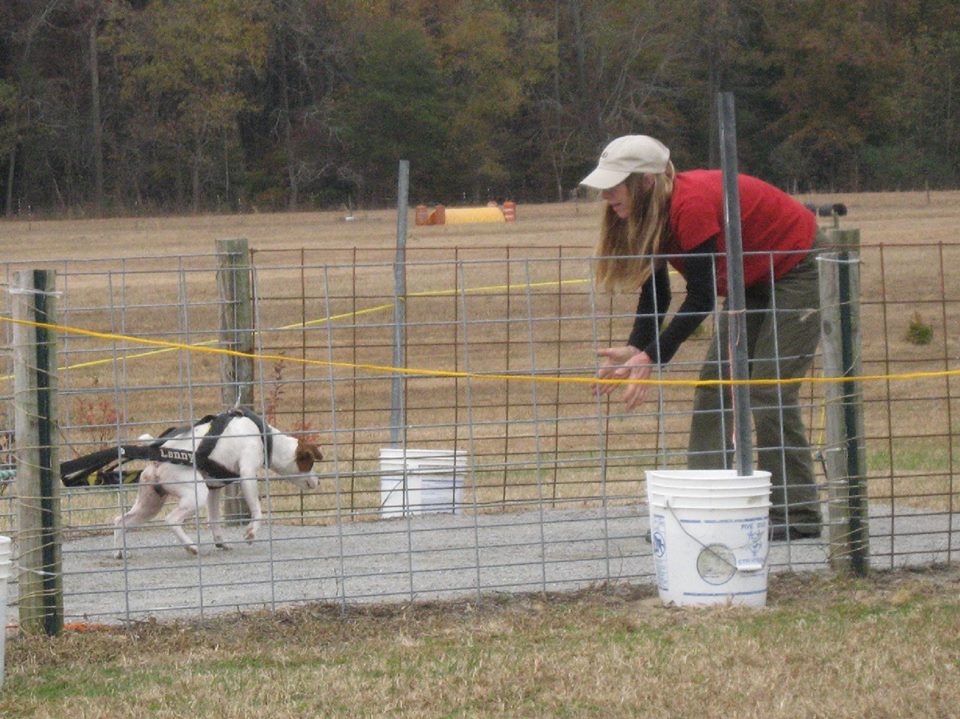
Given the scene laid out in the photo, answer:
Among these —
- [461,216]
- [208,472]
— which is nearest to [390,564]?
[208,472]

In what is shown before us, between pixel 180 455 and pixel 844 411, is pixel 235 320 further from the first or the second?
pixel 844 411

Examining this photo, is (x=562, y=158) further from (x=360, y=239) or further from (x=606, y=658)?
(x=606, y=658)

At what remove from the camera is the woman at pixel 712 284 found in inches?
237

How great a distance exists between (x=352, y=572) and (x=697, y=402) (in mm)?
1690

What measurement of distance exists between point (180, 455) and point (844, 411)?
9.82ft

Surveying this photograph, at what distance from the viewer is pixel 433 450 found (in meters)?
8.84

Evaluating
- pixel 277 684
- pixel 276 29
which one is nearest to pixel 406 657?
pixel 277 684

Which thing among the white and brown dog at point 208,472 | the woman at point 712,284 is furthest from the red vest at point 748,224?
the white and brown dog at point 208,472

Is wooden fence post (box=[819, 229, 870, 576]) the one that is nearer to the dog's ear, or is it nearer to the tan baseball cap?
the tan baseball cap

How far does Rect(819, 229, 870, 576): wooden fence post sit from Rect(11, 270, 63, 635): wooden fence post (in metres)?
2.99

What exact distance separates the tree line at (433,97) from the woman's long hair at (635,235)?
37635mm

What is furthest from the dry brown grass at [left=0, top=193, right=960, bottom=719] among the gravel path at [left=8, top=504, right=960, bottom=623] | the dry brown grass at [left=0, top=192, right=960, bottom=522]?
the dry brown grass at [left=0, top=192, right=960, bottom=522]

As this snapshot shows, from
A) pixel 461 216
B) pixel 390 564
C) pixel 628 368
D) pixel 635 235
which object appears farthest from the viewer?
pixel 461 216

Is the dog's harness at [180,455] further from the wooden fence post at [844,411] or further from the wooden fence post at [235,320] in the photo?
the wooden fence post at [844,411]
